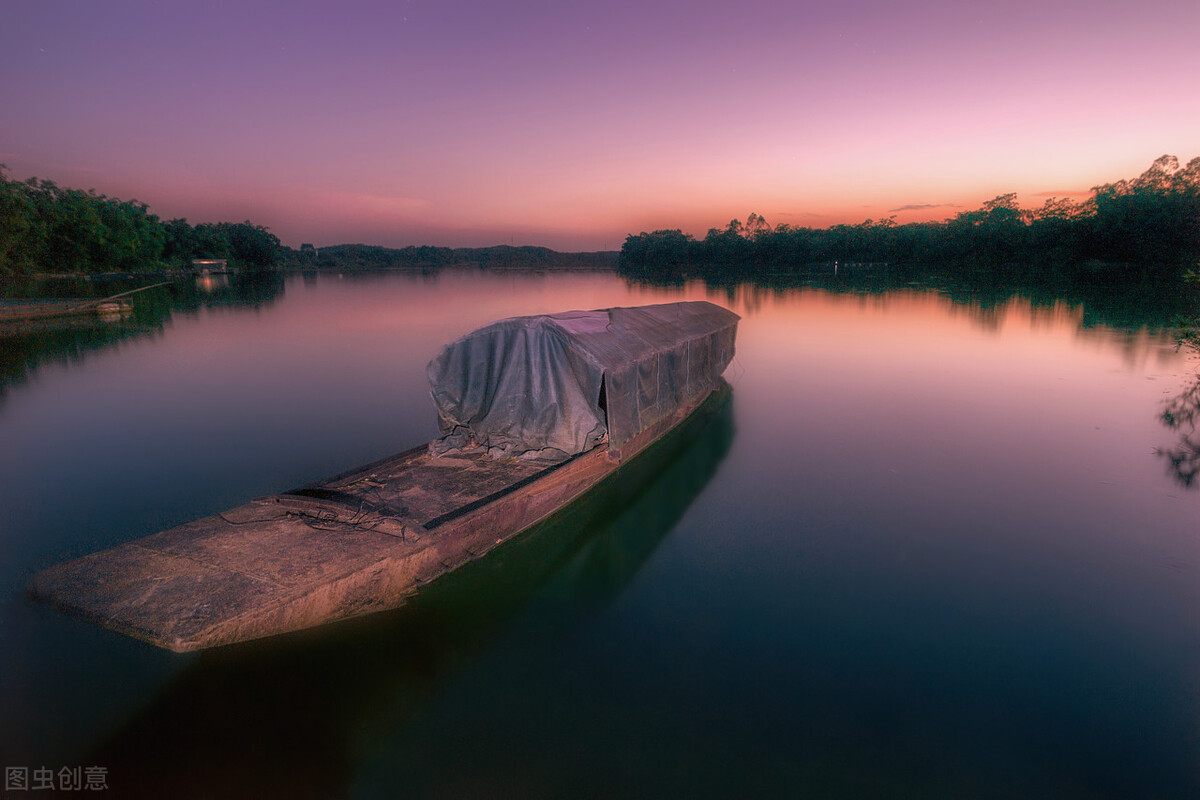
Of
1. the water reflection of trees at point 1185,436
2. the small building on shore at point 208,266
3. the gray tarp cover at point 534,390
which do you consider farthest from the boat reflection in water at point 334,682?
the small building on shore at point 208,266

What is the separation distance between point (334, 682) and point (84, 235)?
85.1 m

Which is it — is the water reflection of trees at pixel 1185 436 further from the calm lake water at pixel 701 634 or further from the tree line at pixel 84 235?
the tree line at pixel 84 235

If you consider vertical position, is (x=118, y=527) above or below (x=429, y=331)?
below

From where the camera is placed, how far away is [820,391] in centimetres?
1500

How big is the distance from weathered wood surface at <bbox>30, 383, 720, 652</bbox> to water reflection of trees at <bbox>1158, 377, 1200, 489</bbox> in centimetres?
1060

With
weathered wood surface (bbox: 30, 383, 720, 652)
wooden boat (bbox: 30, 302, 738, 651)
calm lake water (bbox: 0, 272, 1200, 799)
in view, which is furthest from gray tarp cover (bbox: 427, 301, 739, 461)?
calm lake water (bbox: 0, 272, 1200, 799)

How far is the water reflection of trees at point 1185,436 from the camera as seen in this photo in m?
9.11

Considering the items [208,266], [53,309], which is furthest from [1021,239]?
[208,266]

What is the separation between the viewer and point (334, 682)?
4621 millimetres

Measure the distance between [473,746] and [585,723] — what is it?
0.89m

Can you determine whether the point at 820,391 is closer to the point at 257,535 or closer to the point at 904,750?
the point at 904,750

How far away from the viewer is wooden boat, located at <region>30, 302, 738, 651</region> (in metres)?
4.27

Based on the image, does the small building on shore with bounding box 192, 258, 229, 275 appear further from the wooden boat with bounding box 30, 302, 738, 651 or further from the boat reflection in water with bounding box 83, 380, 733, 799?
the boat reflection in water with bounding box 83, 380, 733, 799

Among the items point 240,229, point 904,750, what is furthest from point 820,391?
point 240,229
